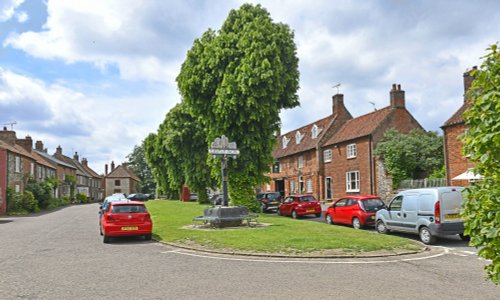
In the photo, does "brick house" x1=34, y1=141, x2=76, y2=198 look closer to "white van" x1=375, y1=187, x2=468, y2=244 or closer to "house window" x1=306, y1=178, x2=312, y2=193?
"house window" x1=306, y1=178, x2=312, y2=193

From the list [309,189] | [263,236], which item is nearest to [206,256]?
[263,236]

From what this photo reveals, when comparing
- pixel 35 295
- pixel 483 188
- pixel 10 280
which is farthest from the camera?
pixel 10 280

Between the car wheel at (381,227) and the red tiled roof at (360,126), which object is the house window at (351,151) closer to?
the red tiled roof at (360,126)

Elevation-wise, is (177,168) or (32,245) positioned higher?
(177,168)

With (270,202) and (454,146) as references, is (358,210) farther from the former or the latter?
(454,146)

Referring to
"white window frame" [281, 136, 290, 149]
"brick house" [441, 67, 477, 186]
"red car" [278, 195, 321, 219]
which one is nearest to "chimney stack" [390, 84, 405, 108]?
"brick house" [441, 67, 477, 186]

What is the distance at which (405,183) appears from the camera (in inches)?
1193

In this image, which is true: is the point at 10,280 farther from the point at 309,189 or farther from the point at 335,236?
the point at 309,189

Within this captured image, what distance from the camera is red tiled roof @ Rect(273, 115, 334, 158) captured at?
42500 mm

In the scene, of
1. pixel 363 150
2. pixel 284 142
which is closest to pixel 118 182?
pixel 284 142

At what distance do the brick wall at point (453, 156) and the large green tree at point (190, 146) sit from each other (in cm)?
1935

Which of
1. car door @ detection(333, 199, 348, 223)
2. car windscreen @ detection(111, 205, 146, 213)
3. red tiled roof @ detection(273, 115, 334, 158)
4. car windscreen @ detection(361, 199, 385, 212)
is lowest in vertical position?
car door @ detection(333, 199, 348, 223)

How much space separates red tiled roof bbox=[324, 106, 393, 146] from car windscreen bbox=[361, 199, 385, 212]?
16073mm

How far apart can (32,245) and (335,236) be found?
35.0ft
